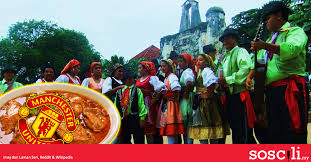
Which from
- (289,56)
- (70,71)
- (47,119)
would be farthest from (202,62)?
(47,119)

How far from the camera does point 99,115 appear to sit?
83.1 inches

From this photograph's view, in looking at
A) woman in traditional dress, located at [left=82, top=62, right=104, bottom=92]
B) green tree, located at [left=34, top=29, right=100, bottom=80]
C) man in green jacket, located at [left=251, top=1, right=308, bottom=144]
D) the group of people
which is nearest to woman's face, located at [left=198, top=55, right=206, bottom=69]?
the group of people

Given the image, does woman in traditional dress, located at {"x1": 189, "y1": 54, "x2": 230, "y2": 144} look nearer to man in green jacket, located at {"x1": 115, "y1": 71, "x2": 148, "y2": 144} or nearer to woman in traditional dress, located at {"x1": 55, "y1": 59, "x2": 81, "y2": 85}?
man in green jacket, located at {"x1": 115, "y1": 71, "x2": 148, "y2": 144}

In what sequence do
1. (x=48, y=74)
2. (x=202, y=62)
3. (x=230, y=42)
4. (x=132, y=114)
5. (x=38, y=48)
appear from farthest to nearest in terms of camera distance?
1. (x=38, y=48)
2. (x=48, y=74)
3. (x=132, y=114)
4. (x=202, y=62)
5. (x=230, y=42)

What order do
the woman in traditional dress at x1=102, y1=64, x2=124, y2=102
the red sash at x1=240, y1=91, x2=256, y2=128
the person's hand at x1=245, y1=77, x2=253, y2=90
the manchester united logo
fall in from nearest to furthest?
1. the manchester united logo
2. the person's hand at x1=245, y1=77, x2=253, y2=90
3. the red sash at x1=240, y1=91, x2=256, y2=128
4. the woman in traditional dress at x1=102, y1=64, x2=124, y2=102

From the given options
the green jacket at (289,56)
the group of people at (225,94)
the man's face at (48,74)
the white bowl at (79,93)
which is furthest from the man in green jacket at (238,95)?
the man's face at (48,74)

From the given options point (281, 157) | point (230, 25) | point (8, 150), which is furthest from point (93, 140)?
point (230, 25)

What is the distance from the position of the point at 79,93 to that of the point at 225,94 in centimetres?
238

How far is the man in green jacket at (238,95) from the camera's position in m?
3.22

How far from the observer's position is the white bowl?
1.88m

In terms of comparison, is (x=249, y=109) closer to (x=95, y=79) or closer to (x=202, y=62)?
(x=202, y=62)

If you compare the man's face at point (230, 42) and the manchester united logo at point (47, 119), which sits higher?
the man's face at point (230, 42)

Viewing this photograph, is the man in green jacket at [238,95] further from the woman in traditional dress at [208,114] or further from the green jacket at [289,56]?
the green jacket at [289,56]

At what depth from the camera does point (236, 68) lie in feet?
11.3
